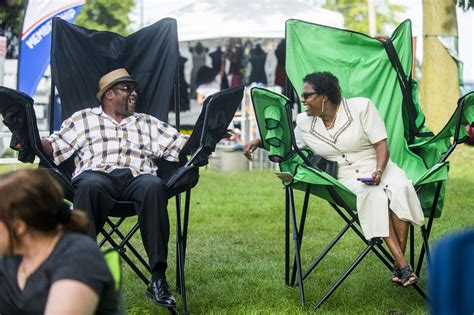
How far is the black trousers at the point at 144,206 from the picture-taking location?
12.5ft

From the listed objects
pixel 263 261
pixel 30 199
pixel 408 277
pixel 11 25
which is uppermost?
pixel 11 25

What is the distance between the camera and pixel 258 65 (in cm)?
1441

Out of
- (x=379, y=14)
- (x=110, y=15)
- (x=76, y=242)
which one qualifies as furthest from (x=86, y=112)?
(x=110, y=15)

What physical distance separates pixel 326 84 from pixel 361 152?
0.35 metres

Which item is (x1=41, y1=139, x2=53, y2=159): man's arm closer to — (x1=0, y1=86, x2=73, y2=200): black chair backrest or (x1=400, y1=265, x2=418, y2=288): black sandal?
(x1=0, y1=86, x2=73, y2=200): black chair backrest

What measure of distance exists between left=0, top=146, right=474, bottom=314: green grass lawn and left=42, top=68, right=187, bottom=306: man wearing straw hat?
355 millimetres

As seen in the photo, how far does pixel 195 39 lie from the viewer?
1343cm

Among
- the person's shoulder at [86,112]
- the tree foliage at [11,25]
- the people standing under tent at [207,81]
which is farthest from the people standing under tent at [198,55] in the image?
the person's shoulder at [86,112]

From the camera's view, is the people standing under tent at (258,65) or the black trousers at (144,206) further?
the people standing under tent at (258,65)

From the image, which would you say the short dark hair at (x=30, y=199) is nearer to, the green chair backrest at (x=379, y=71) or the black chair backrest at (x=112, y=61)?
the black chair backrest at (x=112, y=61)

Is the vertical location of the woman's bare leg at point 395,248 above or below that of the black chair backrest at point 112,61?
below

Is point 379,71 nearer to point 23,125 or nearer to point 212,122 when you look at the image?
point 212,122

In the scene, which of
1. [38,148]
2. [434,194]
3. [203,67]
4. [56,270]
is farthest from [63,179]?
[203,67]

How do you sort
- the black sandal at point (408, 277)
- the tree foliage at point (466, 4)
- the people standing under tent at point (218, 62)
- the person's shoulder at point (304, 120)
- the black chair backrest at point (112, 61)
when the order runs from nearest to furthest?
the black sandal at point (408, 277)
the person's shoulder at point (304, 120)
the black chair backrest at point (112, 61)
the tree foliage at point (466, 4)
the people standing under tent at point (218, 62)
